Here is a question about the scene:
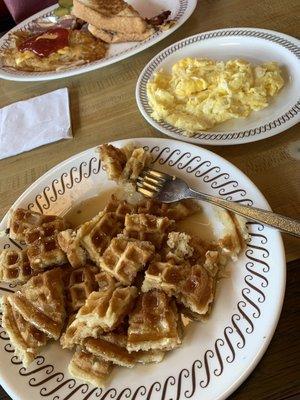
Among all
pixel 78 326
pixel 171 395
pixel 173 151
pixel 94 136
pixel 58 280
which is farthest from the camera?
pixel 94 136

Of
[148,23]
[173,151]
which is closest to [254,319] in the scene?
[173,151]

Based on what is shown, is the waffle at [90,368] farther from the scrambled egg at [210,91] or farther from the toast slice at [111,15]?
the toast slice at [111,15]

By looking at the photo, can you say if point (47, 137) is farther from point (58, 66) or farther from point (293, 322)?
point (293, 322)

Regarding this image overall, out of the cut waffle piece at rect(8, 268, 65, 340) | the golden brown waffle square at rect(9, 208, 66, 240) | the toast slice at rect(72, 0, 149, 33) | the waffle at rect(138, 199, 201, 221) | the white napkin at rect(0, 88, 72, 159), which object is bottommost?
the cut waffle piece at rect(8, 268, 65, 340)

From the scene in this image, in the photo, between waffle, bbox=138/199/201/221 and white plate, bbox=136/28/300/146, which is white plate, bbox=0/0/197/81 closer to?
white plate, bbox=136/28/300/146

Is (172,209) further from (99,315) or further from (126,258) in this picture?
(99,315)

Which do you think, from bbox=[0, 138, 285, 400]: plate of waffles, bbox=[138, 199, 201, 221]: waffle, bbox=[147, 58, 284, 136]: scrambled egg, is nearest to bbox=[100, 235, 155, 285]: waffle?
bbox=[0, 138, 285, 400]: plate of waffles

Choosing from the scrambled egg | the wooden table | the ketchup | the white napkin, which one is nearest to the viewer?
the wooden table
